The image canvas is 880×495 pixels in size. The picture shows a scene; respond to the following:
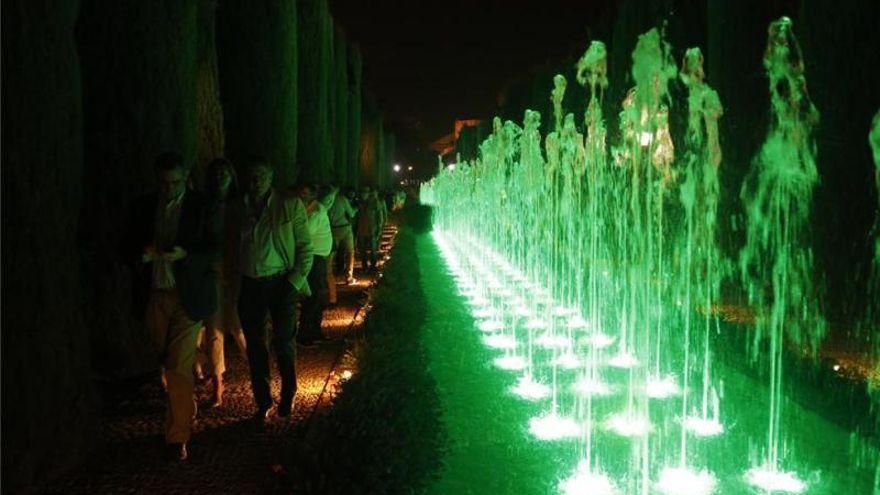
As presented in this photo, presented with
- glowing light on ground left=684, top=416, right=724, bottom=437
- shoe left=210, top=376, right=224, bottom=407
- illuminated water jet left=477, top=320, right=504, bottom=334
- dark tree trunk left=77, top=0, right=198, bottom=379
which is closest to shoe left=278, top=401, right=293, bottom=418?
shoe left=210, top=376, right=224, bottom=407

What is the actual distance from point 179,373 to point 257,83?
22.5 ft

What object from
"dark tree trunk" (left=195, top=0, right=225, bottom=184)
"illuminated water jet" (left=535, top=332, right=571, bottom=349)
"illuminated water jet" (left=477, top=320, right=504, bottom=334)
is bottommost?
"illuminated water jet" (left=535, top=332, right=571, bottom=349)

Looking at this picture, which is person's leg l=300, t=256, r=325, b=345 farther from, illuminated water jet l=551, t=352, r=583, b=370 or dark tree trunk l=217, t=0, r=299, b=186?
dark tree trunk l=217, t=0, r=299, b=186

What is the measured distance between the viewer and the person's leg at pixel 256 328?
212 inches

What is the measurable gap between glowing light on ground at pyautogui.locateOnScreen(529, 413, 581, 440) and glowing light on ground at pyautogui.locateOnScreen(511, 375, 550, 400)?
1.94ft

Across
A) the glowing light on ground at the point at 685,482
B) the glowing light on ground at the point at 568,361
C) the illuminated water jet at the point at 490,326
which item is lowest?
the glowing light on ground at the point at 685,482

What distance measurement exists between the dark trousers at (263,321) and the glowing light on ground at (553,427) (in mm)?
1788

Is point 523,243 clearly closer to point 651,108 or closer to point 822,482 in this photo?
point 651,108

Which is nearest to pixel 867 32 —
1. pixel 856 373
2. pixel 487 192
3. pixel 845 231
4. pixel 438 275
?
pixel 845 231

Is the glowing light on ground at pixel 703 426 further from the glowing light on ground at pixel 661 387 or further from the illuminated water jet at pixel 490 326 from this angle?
the illuminated water jet at pixel 490 326

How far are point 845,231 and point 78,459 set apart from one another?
756 centimetres

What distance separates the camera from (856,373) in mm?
7141

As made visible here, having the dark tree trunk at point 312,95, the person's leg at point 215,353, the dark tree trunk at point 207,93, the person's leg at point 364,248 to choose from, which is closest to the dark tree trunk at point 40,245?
the person's leg at point 215,353

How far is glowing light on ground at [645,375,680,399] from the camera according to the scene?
6.72 meters
